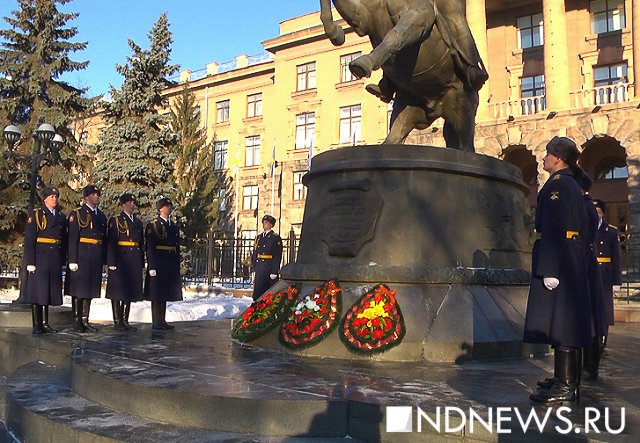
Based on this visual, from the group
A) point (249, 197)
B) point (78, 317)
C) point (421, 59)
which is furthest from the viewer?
point (249, 197)

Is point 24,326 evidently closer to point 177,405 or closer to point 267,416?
point 177,405

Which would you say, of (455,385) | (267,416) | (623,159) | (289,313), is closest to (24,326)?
(289,313)

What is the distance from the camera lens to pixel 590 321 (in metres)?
4.07

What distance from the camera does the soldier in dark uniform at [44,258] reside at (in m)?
7.71

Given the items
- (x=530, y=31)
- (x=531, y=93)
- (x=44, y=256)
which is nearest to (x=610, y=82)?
(x=531, y=93)

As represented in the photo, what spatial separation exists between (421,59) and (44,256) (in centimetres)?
529

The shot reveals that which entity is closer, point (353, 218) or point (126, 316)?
point (353, 218)

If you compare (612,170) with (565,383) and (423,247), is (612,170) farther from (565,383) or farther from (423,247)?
(565,383)

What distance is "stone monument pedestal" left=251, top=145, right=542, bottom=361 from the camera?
5891 mm

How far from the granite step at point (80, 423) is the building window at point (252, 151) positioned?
41.2 metres

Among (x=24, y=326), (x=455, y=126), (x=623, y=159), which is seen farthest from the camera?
(x=623, y=159)

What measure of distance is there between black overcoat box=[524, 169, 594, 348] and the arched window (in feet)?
103

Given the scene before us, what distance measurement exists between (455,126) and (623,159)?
28.4 m

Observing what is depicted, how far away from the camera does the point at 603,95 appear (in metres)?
30.9
